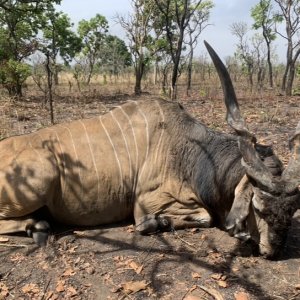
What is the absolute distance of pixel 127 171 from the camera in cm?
360

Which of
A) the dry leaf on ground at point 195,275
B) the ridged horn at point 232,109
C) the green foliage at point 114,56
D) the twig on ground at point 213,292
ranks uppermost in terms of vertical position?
the green foliage at point 114,56

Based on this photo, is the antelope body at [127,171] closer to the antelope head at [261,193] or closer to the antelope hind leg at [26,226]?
the antelope hind leg at [26,226]

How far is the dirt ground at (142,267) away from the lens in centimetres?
264

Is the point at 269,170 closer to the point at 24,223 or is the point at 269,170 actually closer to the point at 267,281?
the point at 267,281

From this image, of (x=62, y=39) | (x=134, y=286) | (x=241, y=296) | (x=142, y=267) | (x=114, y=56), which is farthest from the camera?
(x=114, y=56)

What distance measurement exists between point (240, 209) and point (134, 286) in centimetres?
85

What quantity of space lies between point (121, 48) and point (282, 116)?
117 feet

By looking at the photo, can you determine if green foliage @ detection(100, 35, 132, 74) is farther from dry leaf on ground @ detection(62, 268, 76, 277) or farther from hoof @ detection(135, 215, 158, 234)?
dry leaf on ground @ detection(62, 268, 76, 277)

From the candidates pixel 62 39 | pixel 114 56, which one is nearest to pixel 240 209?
pixel 62 39

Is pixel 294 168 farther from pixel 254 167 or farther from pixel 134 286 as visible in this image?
pixel 134 286

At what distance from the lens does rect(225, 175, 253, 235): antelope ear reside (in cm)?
283

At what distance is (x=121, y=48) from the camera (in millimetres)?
42062

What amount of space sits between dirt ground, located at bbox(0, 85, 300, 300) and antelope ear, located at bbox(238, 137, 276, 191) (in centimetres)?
58

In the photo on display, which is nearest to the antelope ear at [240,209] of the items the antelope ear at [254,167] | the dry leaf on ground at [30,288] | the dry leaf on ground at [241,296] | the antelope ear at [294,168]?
the antelope ear at [254,167]
